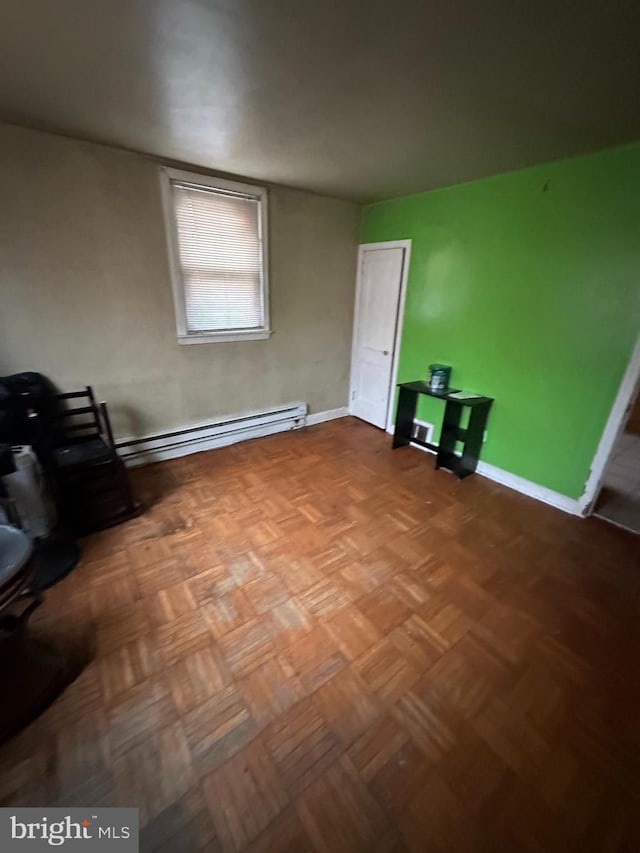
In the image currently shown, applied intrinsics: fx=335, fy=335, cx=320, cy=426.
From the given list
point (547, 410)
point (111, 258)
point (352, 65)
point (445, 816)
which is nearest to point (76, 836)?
point (445, 816)

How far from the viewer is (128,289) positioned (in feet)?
8.22

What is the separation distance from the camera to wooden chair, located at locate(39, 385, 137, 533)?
6.73ft

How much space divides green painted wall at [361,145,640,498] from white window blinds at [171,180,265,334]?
4.61 feet

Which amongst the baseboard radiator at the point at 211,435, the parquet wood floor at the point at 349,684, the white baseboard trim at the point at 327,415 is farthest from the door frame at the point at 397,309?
the parquet wood floor at the point at 349,684

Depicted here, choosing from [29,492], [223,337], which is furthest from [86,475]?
[223,337]

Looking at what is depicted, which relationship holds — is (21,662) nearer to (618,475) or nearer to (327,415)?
(327,415)

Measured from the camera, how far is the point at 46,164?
205 centimetres

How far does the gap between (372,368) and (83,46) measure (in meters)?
3.05

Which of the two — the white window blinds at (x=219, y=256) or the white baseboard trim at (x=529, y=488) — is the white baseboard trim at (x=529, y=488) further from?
the white window blinds at (x=219, y=256)

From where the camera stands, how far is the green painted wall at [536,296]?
6.69ft

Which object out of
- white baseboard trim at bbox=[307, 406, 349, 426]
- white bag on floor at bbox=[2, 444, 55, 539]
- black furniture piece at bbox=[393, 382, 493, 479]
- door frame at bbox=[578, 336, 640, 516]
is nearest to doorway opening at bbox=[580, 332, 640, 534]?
door frame at bbox=[578, 336, 640, 516]

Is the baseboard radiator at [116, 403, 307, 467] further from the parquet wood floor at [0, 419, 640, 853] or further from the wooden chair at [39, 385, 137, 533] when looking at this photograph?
the parquet wood floor at [0, 419, 640, 853]

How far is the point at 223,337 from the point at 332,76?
6.63 feet

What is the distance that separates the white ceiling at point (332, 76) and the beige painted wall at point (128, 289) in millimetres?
247
